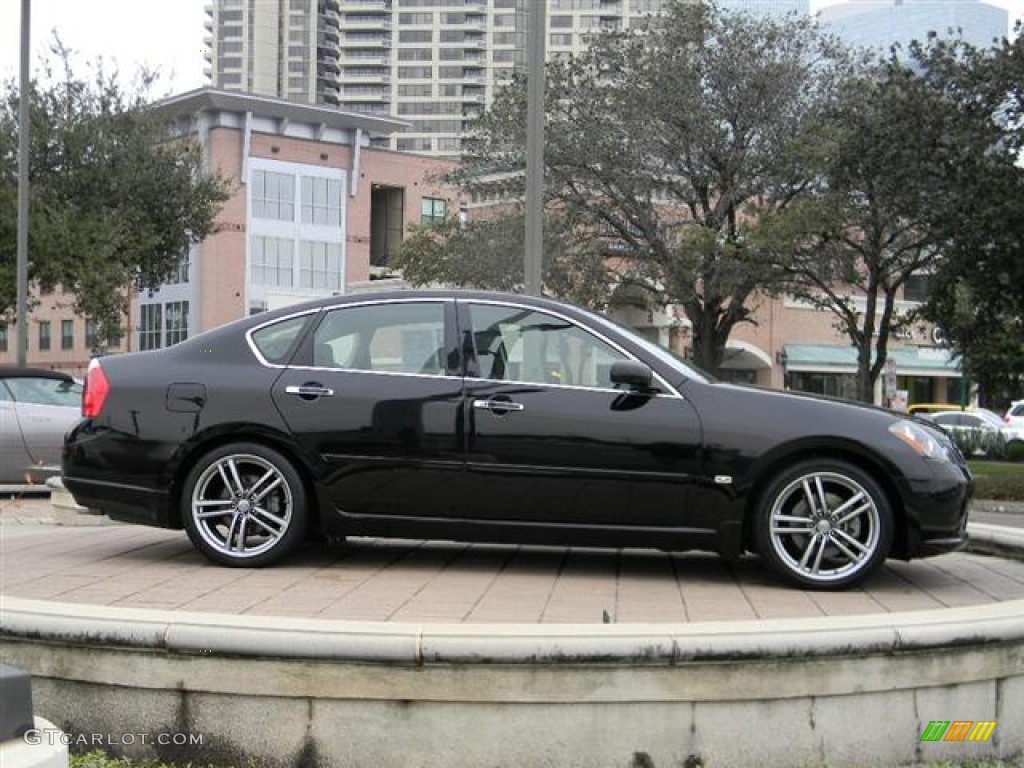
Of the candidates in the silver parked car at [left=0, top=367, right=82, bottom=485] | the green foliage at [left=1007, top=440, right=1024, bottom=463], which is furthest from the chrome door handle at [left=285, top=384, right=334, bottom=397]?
the green foliage at [left=1007, top=440, right=1024, bottom=463]

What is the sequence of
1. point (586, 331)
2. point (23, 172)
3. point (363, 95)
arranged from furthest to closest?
1. point (363, 95)
2. point (23, 172)
3. point (586, 331)

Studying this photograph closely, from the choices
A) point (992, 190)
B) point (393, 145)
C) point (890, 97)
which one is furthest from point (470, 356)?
point (393, 145)

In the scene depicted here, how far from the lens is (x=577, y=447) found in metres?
5.32

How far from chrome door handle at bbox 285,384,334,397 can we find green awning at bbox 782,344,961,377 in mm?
53178

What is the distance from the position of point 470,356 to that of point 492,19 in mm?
154154

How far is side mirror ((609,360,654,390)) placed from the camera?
5.29 metres

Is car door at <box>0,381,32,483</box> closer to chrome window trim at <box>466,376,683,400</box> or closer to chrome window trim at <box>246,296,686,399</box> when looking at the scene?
chrome window trim at <box>246,296,686,399</box>

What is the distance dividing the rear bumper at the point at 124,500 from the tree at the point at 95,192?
20.9 metres

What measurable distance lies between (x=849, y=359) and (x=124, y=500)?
56.6 meters

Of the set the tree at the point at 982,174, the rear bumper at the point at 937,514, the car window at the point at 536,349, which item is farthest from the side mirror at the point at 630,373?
the tree at the point at 982,174

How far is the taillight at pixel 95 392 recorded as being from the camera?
574 centimetres

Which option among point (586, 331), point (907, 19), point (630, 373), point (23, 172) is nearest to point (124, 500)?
point (586, 331)

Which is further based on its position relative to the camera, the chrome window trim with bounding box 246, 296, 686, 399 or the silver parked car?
the silver parked car

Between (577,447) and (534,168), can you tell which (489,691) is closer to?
(577,447)
